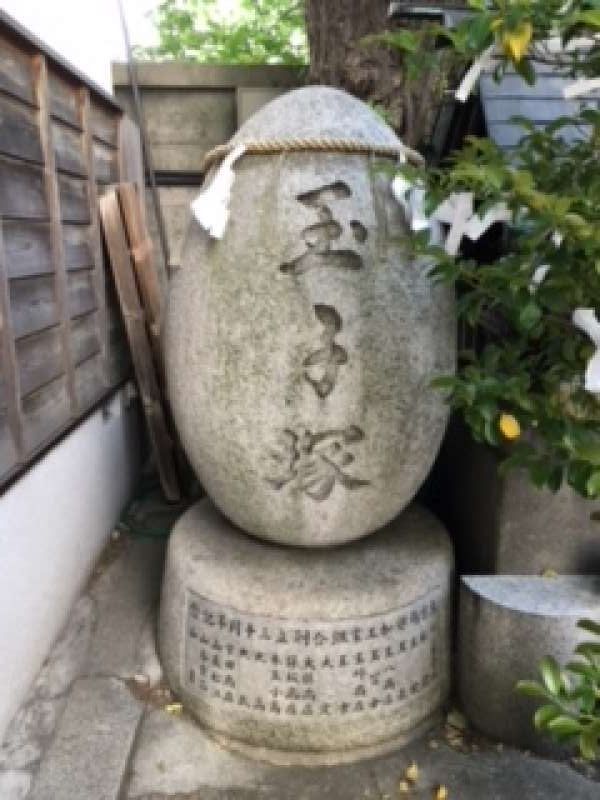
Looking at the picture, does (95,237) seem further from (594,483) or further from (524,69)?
(594,483)

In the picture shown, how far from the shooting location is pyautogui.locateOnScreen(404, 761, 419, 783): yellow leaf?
2371 mm

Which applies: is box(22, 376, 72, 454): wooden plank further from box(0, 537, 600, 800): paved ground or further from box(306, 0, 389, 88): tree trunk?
box(306, 0, 389, 88): tree trunk

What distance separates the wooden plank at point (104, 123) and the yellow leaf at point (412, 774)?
332cm

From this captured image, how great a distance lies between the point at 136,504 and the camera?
14.1 ft

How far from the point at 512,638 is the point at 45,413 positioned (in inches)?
76.7

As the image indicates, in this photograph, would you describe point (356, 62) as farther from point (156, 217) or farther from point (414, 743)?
point (414, 743)

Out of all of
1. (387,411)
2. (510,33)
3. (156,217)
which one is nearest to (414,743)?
(387,411)

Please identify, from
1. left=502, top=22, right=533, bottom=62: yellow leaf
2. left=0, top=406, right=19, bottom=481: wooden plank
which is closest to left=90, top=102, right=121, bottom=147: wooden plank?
left=0, top=406, right=19, bottom=481: wooden plank

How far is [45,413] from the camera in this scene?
2.86 metres

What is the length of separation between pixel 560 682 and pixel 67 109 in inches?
124

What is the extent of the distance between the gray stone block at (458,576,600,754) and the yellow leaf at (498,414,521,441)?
0.91 m

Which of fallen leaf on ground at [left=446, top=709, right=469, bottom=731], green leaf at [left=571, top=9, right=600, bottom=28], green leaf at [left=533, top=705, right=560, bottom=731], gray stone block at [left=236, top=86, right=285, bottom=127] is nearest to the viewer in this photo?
green leaf at [left=571, top=9, right=600, bottom=28]

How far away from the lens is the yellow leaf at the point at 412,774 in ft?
7.78

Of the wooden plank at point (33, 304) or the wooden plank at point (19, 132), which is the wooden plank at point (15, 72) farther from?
the wooden plank at point (33, 304)
